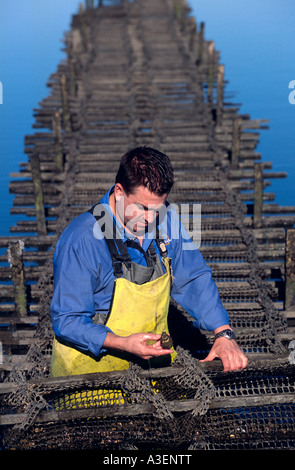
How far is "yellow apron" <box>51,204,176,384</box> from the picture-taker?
152 inches

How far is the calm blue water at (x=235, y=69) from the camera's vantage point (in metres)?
20.2

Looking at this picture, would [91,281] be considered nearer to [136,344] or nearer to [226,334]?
[136,344]

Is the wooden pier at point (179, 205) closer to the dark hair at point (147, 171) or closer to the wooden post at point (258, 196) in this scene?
the wooden post at point (258, 196)

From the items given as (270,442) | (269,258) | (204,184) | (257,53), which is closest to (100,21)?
(257,53)

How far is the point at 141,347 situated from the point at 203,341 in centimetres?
227

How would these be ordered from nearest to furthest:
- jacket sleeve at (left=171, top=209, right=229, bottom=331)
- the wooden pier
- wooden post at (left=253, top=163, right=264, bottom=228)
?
the wooden pier, jacket sleeve at (left=171, top=209, right=229, bottom=331), wooden post at (left=253, top=163, right=264, bottom=228)

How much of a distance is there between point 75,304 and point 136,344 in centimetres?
49

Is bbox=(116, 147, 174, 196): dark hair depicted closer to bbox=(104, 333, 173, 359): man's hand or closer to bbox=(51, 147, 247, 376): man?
bbox=(51, 147, 247, 376): man

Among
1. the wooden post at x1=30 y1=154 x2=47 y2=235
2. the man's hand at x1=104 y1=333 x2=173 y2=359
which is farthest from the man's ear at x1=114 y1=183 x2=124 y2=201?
the wooden post at x1=30 y1=154 x2=47 y2=235

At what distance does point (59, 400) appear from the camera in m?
4.16

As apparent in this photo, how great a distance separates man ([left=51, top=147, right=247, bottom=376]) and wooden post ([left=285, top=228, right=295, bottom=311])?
258 cm

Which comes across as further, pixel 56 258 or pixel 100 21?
pixel 100 21

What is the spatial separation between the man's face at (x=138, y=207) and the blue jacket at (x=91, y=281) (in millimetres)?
99
